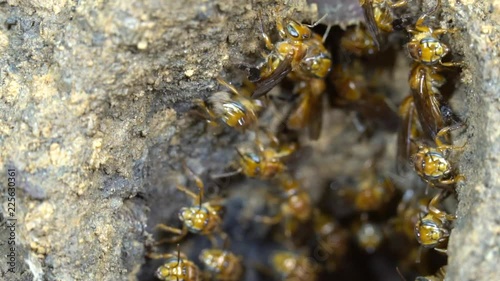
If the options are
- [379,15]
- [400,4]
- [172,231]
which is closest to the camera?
[400,4]

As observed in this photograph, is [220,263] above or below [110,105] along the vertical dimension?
below

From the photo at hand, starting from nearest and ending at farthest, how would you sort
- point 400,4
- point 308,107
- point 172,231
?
point 400,4, point 172,231, point 308,107

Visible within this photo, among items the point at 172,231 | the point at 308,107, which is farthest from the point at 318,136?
the point at 172,231

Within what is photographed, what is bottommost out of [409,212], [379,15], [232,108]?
[409,212]

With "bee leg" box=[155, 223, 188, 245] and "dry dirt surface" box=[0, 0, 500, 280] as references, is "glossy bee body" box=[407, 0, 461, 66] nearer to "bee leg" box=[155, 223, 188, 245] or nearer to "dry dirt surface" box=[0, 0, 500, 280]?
"dry dirt surface" box=[0, 0, 500, 280]

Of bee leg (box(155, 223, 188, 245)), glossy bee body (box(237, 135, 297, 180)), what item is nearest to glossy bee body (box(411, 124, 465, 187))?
glossy bee body (box(237, 135, 297, 180))

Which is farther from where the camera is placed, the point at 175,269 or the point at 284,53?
the point at 175,269

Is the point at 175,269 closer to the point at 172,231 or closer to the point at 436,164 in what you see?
the point at 172,231

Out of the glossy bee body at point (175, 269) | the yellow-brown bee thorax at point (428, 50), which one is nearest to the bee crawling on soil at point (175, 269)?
the glossy bee body at point (175, 269)
